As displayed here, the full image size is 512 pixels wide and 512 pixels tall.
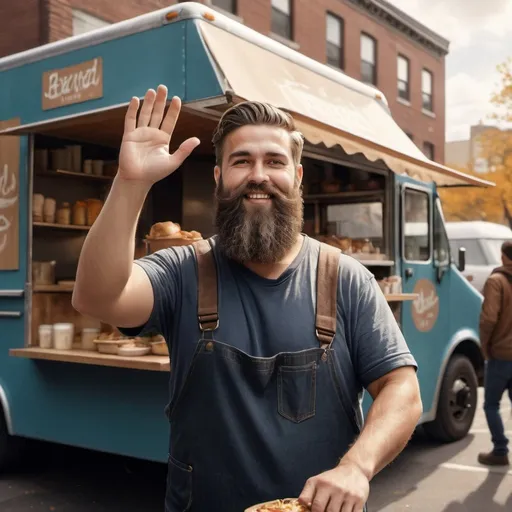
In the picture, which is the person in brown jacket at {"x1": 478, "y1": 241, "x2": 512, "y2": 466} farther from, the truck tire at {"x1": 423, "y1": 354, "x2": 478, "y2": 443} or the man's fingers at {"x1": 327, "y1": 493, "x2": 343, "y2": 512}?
the man's fingers at {"x1": 327, "y1": 493, "x2": 343, "y2": 512}

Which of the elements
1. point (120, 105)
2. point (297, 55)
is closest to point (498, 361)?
point (297, 55)

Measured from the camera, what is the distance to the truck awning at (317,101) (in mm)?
4480

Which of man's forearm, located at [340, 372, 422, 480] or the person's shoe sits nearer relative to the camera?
man's forearm, located at [340, 372, 422, 480]

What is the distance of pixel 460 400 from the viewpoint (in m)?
6.96

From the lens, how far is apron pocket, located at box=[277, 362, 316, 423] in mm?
1932

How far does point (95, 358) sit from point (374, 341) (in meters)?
3.14

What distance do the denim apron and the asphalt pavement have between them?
3.35m

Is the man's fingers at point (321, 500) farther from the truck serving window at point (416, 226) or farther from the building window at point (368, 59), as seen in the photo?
the building window at point (368, 59)

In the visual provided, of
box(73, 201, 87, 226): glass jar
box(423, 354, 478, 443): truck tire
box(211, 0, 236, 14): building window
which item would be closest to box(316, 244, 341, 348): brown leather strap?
box(73, 201, 87, 226): glass jar

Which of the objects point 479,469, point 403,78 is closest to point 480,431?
point 479,469

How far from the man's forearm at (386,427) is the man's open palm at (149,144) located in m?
0.83

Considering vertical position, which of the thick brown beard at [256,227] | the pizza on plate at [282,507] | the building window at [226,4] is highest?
the building window at [226,4]

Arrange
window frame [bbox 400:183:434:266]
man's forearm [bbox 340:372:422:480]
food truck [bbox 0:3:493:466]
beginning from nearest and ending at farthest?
man's forearm [bbox 340:372:422:480] < food truck [bbox 0:3:493:466] < window frame [bbox 400:183:434:266]

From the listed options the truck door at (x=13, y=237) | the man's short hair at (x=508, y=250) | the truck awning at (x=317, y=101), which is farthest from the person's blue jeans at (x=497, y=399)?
the truck door at (x=13, y=237)
